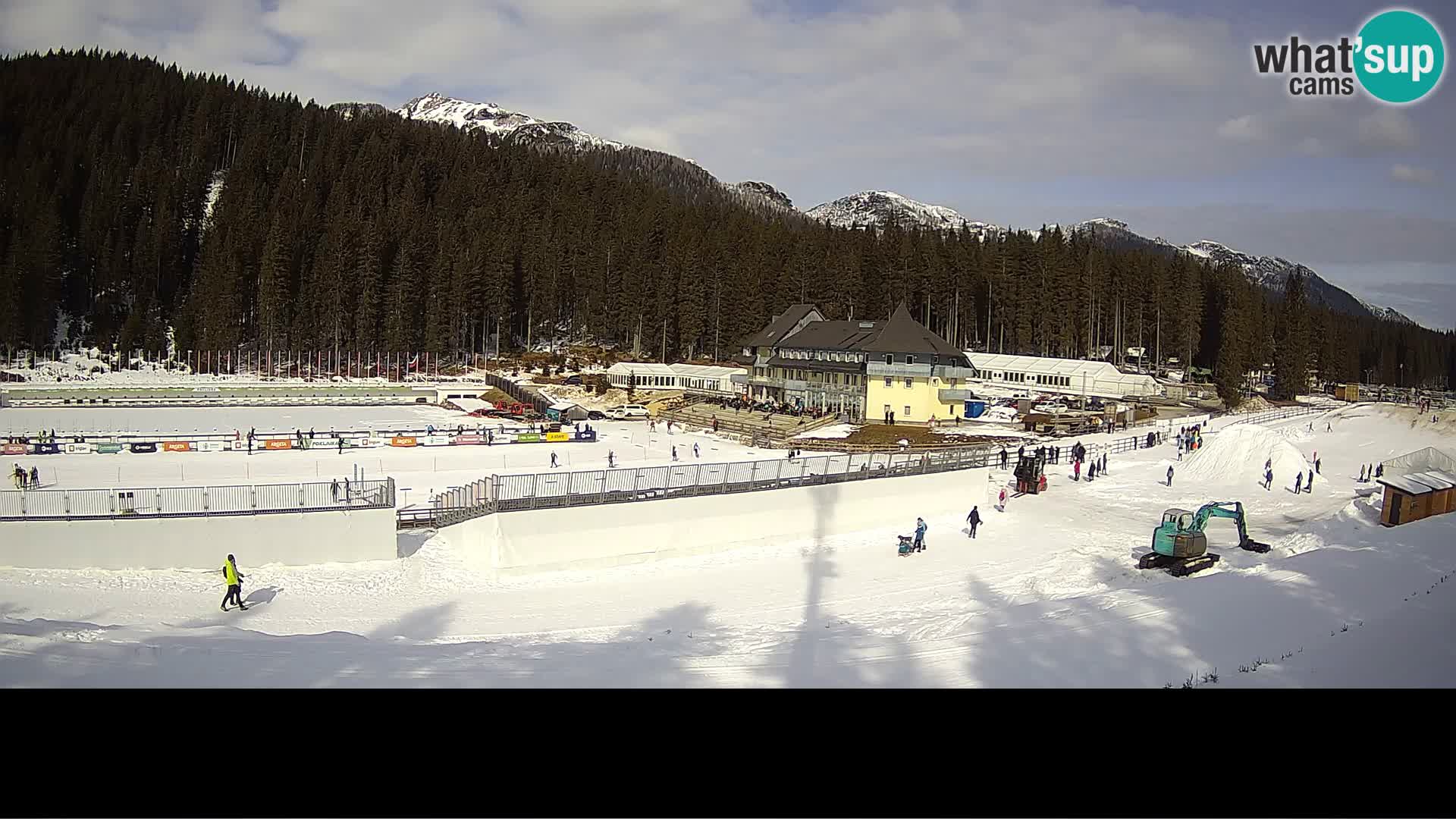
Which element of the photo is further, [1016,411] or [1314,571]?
[1016,411]

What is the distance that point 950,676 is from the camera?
1012 centimetres

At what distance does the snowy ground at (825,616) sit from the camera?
377 inches

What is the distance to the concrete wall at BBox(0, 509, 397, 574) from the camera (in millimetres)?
16156

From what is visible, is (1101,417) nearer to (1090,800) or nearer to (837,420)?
(837,420)

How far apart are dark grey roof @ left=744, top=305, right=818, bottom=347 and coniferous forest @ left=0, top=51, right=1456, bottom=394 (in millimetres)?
10589

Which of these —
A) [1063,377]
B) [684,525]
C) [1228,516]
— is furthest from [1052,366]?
[684,525]

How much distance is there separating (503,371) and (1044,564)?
182ft

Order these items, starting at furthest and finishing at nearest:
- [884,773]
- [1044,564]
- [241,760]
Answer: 1. [1044,564]
2. [884,773]
3. [241,760]

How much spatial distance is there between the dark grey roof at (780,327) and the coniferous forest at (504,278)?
10.6m

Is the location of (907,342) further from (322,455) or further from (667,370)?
(322,455)

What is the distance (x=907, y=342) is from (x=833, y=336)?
250 inches

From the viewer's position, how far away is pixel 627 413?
1987 inches

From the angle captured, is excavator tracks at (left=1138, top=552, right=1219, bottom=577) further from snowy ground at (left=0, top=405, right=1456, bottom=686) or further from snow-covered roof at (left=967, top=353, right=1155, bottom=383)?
snow-covered roof at (left=967, top=353, right=1155, bottom=383)

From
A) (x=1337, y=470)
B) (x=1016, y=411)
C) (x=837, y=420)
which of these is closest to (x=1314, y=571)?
(x=1337, y=470)
